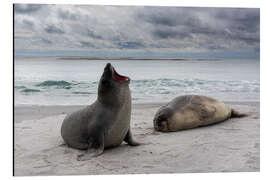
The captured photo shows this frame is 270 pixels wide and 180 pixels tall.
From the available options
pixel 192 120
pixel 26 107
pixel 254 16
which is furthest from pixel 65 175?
pixel 254 16

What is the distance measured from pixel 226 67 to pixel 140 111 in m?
2.35

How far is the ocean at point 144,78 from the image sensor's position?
17.8 feet

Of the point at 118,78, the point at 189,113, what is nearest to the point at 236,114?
the point at 189,113

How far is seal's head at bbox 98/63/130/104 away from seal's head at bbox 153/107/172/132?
4.93ft

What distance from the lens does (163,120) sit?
20.9ft

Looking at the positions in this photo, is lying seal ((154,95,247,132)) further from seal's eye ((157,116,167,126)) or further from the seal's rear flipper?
the seal's rear flipper

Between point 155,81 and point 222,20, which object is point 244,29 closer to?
point 222,20

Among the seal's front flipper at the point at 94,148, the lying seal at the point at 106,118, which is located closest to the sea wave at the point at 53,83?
the lying seal at the point at 106,118

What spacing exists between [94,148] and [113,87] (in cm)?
89

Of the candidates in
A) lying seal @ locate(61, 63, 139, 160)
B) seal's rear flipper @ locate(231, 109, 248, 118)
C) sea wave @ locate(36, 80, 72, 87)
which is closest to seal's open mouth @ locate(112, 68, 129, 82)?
lying seal @ locate(61, 63, 139, 160)

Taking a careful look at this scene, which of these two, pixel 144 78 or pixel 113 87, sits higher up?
pixel 144 78

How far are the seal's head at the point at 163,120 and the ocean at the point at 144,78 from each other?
316 mm

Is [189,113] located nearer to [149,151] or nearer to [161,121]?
[161,121]

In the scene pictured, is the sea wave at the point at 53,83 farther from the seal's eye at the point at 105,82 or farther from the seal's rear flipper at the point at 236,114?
the seal's rear flipper at the point at 236,114
